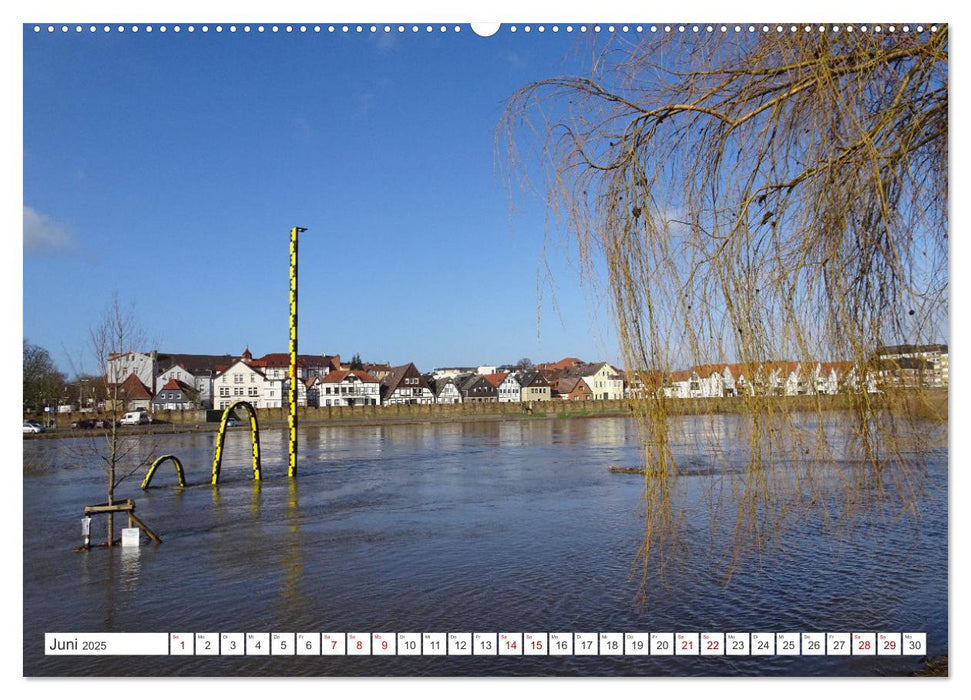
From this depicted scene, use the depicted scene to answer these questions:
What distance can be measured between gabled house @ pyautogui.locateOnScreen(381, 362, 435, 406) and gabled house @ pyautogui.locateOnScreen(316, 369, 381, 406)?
4.36 m

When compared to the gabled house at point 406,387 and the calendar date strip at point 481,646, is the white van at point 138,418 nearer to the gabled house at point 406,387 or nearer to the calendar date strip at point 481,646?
the calendar date strip at point 481,646

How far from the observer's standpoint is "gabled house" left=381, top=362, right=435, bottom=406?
6303cm

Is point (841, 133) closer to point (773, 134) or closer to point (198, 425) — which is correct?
point (773, 134)

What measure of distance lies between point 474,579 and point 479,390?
218ft

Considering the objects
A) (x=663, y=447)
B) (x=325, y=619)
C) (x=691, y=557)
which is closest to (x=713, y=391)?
(x=663, y=447)

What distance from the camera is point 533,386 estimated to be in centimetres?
7594

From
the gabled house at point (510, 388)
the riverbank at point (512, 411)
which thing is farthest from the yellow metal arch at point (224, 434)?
the gabled house at point (510, 388)

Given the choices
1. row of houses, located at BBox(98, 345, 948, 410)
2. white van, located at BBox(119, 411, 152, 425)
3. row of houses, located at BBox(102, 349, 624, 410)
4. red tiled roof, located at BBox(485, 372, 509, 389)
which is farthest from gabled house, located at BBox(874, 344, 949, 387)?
red tiled roof, located at BBox(485, 372, 509, 389)

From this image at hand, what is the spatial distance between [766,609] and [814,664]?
1726 mm

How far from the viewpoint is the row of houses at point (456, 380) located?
3024mm

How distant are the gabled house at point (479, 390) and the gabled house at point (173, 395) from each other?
4116cm

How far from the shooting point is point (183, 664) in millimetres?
4641

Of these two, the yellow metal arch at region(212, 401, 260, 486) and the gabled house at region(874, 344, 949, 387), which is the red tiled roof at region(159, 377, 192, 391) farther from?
the gabled house at region(874, 344, 949, 387)

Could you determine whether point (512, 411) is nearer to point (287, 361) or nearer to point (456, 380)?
→ point (456, 380)
